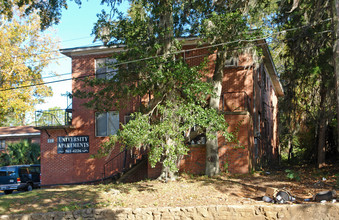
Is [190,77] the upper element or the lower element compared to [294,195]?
upper

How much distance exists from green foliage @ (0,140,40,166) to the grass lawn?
16.8 meters

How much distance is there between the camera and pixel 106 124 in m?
18.9

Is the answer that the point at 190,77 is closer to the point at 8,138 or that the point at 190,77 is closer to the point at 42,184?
the point at 42,184

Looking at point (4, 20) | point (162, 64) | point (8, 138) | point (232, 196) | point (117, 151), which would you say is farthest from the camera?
point (8, 138)

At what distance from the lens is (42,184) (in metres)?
19.1

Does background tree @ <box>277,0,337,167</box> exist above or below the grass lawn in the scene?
above

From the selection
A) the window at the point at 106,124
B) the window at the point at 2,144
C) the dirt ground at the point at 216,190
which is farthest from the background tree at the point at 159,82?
the window at the point at 2,144

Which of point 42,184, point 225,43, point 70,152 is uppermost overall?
point 225,43

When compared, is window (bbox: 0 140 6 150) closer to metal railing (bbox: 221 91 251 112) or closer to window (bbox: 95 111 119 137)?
window (bbox: 95 111 119 137)

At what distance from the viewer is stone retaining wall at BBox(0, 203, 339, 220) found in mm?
9719

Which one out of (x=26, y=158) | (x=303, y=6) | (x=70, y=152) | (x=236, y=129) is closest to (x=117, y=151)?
(x=70, y=152)

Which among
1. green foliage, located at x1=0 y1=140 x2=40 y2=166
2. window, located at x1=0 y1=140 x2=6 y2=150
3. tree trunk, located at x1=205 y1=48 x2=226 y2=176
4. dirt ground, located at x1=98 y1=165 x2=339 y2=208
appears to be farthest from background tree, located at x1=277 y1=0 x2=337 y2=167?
window, located at x1=0 y1=140 x2=6 y2=150

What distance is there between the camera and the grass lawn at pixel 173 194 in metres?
10.9

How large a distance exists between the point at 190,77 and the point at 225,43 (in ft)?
5.77
